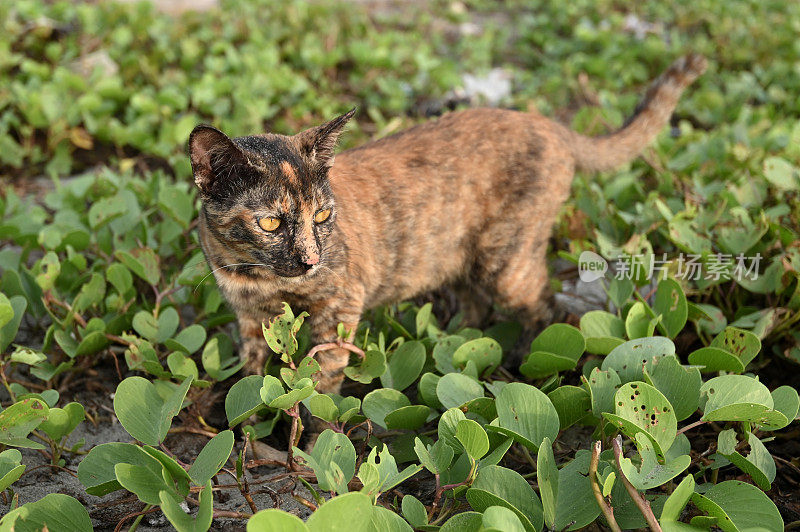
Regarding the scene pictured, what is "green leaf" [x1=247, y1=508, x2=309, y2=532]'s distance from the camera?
1694 millimetres

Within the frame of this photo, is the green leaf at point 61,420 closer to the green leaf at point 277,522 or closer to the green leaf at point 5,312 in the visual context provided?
the green leaf at point 5,312

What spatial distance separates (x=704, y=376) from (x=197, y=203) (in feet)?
9.40

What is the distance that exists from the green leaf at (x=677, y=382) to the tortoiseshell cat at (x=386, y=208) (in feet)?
3.40

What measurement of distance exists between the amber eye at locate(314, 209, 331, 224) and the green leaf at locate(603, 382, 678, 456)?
1.29m

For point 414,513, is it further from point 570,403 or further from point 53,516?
point 53,516

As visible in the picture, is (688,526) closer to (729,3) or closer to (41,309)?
(41,309)

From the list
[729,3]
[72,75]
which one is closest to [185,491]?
[72,75]

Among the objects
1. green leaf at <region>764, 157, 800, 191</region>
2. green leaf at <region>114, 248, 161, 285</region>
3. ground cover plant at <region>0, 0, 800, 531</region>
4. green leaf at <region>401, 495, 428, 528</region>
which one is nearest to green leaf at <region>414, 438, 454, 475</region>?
ground cover plant at <region>0, 0, 800, 531</region>

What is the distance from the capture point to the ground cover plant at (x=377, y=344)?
2.13 m

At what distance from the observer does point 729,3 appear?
325 inches

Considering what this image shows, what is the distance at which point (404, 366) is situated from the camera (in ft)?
9.32

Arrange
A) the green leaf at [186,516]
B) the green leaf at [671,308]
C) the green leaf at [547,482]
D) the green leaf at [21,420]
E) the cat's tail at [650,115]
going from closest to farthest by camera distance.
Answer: the green leaf at [186,516] < the green leaf at [547,482] < the green leaf at [21,420] < the green leaf at [671,308] < the cat's tail at [650,115]

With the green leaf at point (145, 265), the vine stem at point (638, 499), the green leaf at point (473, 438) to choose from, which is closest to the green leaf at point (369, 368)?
the green leaf at point (473, 438)

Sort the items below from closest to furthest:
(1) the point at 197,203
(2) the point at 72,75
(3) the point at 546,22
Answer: (1) the point at 197,203 < (2) the point at 72,75 < (3) the point at 546,22
